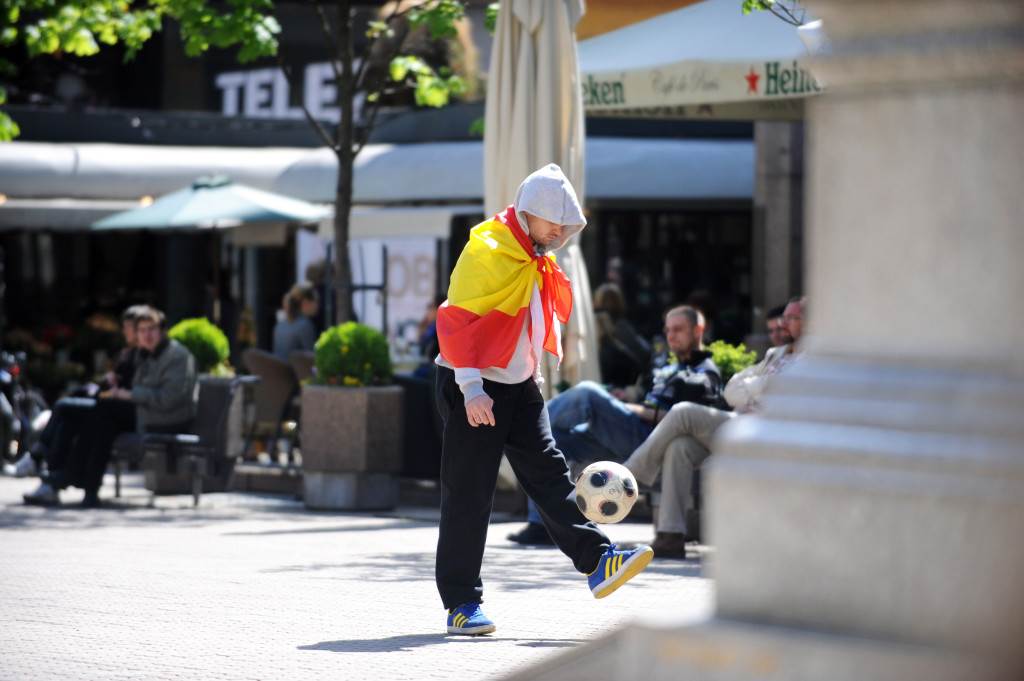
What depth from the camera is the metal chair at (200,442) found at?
1303 cm

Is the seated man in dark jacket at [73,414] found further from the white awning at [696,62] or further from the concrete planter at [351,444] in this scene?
the white awning at [696,62]

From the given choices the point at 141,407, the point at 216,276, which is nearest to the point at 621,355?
the point at 141,407

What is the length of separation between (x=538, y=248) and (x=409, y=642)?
1611 mm

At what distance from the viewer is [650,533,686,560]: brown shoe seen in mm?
9750

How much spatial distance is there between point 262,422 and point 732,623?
12922mm

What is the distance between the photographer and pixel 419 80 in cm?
1638

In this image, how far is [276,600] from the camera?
806 cm

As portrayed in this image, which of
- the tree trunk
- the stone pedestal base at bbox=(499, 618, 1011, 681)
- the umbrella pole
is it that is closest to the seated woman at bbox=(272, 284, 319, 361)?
the tree trunk

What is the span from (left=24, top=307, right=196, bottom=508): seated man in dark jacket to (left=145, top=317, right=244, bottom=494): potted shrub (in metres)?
0.32

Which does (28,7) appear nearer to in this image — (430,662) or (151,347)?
(151,347)

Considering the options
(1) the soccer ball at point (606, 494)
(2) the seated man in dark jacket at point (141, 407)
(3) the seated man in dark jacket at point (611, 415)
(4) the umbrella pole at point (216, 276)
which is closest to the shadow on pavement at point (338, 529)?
(3) the seated man in dark jacket at point (611, 415)

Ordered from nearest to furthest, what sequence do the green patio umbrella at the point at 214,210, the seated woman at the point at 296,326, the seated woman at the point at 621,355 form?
the seated woman at the point at 621,355 < the seated woman at the point at 296,326 < the green patio umbrella at the point at 214,210

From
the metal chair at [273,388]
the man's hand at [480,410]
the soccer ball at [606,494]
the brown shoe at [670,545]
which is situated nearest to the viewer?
the man's hand at [480,410]

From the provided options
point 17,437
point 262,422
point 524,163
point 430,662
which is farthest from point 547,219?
point 17,437
